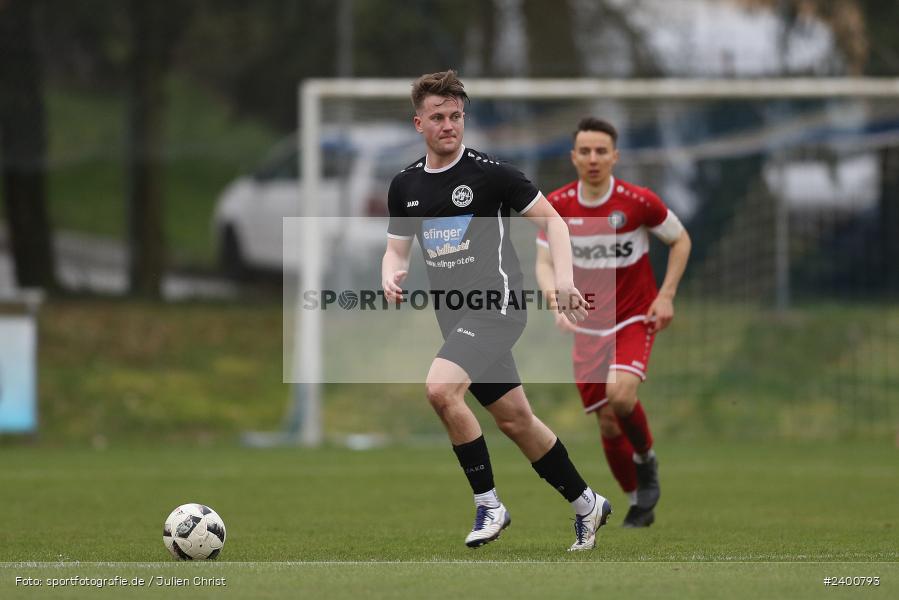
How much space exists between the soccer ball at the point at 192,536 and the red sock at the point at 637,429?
2745 mm

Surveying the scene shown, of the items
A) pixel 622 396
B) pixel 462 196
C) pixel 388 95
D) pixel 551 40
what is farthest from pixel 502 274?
pixel 551 40

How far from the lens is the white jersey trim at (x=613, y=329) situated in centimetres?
921

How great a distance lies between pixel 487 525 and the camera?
24.5 ft

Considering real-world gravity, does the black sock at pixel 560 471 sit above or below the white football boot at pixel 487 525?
above

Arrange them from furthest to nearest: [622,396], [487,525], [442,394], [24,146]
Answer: [24,146]
[622,396]
[487,525]
[442,394]

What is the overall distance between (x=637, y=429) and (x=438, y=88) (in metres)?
2.69

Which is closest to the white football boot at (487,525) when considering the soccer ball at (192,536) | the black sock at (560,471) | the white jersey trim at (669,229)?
the black sock at (560,471)

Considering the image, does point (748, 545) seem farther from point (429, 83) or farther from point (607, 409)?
point (429, 83)

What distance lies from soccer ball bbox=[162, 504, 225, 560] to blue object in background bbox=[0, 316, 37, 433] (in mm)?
8729

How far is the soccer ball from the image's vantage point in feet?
23.8

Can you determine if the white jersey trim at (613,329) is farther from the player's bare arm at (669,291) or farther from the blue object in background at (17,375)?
the blue object in background at (17,375)

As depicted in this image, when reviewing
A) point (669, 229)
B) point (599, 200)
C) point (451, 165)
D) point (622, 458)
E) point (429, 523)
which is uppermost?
point (451, 165)

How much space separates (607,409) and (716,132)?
308 inches

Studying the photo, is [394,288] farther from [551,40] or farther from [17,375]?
[551,40]
